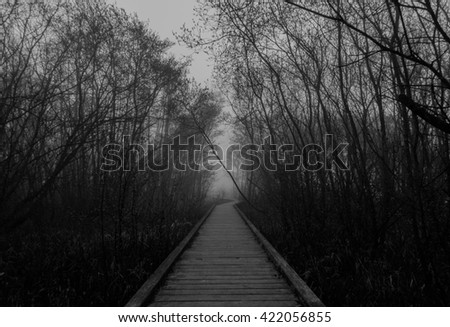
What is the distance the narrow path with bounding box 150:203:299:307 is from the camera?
4035 mm

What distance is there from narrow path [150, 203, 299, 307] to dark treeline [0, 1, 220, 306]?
533mm

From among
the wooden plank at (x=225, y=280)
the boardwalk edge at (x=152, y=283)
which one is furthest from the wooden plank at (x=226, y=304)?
the wooden plank at (x=225, y=280)

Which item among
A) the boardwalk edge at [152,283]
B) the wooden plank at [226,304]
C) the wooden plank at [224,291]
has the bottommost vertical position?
the wooden plank at [226,304]

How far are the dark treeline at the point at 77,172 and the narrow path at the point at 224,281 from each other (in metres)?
0.53

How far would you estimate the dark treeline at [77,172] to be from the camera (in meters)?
4.53

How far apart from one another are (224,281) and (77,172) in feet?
27.4

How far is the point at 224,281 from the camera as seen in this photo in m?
4.84

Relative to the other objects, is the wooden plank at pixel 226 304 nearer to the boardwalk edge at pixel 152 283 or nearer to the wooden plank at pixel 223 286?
the boardwalk edge at pixel 152 283

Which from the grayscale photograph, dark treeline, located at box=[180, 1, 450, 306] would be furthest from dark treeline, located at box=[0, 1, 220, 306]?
dark treeline, located at box=[180, 1, 450, 306]

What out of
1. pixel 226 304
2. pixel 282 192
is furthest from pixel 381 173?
pixel 226 304

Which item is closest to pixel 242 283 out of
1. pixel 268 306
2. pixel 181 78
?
pixel 268 306

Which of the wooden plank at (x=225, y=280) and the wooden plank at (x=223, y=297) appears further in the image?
the wooden plank at (x=225, y=280)

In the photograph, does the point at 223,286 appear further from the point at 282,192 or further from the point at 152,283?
the point at 282,192

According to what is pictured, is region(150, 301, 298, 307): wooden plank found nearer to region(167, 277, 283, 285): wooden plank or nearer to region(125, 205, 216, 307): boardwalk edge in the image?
region(125, 205, 216, 307): boardwalk edge
